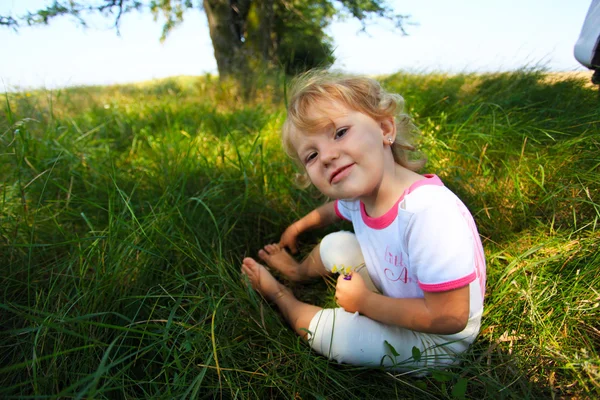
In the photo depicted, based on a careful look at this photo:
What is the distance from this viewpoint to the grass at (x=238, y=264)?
1099 millimetres

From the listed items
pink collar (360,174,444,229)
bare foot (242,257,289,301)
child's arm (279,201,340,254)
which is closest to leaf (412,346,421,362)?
pink collar (360,174,444,229)

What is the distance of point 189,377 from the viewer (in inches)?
44.4

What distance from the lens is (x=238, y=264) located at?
5.95 ft

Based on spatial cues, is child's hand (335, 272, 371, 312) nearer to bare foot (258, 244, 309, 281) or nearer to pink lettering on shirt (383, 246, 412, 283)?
pink lettering on shirt (383, 246, 412, 283)

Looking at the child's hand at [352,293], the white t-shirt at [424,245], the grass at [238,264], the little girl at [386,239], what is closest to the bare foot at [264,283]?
the grass at [238,264]

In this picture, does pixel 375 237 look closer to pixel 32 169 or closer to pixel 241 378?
pixel 241 378

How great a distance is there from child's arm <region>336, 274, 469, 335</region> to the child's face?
1.18 feet

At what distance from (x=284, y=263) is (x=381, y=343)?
688 millimetres

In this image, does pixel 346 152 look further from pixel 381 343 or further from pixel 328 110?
pixel 381 343

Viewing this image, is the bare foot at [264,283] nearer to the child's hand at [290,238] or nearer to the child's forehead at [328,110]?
the child's hand at [290,238]

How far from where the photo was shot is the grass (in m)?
1.10

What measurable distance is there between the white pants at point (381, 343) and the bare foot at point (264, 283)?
31cm

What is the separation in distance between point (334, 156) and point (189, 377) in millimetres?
843

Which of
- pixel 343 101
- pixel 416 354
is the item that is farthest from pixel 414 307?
pixel 343 101
